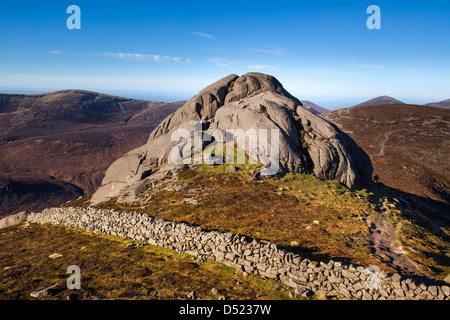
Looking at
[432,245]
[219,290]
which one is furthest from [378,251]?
[219,290]

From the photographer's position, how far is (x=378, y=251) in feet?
47.7

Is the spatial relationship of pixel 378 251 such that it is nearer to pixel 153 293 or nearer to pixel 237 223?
pixel 237 223

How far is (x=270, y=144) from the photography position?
26.0 meters

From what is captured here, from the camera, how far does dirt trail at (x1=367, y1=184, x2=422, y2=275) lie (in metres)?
13.3

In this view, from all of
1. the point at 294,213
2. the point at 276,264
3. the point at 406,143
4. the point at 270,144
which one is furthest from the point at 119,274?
the point at 406,143

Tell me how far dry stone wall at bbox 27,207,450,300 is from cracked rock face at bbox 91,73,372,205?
9978mm

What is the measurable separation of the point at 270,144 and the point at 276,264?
1589 cm

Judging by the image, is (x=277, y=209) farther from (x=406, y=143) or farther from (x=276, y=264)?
(x=406, y=143)

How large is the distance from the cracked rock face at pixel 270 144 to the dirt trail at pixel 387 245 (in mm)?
7484

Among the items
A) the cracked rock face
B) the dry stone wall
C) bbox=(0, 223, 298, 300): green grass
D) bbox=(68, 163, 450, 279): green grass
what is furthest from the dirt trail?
the cracked rock face

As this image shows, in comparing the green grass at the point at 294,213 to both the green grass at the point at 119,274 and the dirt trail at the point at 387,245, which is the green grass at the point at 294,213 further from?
the green grass at the point at 119,274

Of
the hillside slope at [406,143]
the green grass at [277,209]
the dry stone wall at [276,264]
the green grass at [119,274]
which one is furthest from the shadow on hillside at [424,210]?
the green grass at [119,274]

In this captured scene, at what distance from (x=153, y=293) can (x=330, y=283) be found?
8383 mm

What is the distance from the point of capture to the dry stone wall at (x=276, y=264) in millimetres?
9727
